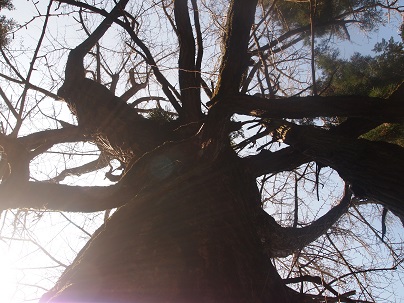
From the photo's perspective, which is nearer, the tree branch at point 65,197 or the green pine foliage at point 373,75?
the tree branch at point 65,197

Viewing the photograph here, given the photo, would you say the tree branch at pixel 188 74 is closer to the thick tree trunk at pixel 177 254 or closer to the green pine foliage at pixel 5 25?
the thick tree trunk at pixel 177 254

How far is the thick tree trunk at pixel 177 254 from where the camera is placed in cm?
182

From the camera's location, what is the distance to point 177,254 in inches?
79.9

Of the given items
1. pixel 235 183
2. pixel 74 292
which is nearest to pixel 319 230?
pixel 235 183

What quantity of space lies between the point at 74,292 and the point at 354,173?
5.28ft

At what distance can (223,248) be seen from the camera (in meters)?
2.18

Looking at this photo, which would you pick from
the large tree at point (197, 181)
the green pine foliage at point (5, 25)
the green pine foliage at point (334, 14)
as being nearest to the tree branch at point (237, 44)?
the large tree at point (197, 181)

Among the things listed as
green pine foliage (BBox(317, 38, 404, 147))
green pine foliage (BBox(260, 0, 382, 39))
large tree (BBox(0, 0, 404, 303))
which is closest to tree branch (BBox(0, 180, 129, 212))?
large tree (BBox(0, 0, 404, 303))

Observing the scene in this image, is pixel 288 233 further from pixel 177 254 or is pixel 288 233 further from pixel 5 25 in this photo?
pixel 5 25

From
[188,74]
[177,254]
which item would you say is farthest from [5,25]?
[177,254]

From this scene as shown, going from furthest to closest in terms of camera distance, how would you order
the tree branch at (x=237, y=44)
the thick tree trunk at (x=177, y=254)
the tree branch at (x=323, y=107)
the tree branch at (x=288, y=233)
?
the tree branch at (x=288, y=233) → the tree branch at (x=237, y=44) → the tree branch at (x=323, y=107) → the thick tree trunk at (x=177, y=254)

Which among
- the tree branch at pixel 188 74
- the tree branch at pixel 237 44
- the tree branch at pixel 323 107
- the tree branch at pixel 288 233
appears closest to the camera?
the tree branch at pixel 323 107

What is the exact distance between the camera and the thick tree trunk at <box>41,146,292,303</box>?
1.82m

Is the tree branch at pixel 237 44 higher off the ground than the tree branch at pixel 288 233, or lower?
higher
